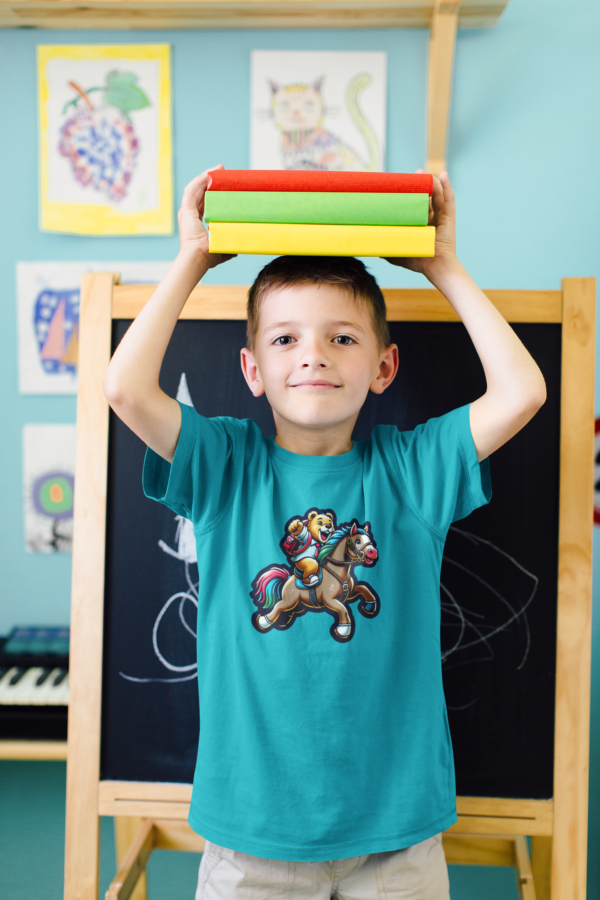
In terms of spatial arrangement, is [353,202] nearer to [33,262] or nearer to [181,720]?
[181,720]

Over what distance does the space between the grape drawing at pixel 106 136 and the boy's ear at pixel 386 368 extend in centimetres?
81

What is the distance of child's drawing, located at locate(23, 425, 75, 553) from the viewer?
138 cm

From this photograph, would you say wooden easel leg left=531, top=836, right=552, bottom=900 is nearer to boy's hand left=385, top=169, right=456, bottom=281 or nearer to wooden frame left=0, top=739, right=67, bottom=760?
wooden frame left=0, top=739, right=67, bottom=760

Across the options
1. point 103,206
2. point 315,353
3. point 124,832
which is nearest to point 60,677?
point 124,832

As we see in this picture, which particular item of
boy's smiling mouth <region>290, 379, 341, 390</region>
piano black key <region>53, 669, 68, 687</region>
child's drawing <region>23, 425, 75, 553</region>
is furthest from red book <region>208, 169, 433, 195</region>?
piano black key <region>53, 669, 68, 687</region>

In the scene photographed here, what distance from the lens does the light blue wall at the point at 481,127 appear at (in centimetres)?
125

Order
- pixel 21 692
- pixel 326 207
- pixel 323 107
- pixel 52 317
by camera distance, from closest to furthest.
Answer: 1. pixel 326 207
2. pixel 21 692
3. pixel 323 107
4. pixel 52 317

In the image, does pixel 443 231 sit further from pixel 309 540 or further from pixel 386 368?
pixel 309 540

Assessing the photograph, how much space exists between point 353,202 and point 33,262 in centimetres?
96

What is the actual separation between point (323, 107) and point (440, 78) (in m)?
0.25

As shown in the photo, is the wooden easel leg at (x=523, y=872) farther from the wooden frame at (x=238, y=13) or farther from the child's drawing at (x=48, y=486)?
the wooden frame at (x=238, y=13)

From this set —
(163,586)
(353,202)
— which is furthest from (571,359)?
(163,586)

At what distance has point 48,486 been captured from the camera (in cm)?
139

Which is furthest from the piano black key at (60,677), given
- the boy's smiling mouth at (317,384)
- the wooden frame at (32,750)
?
the boy's smiling mouth at (317,384)
